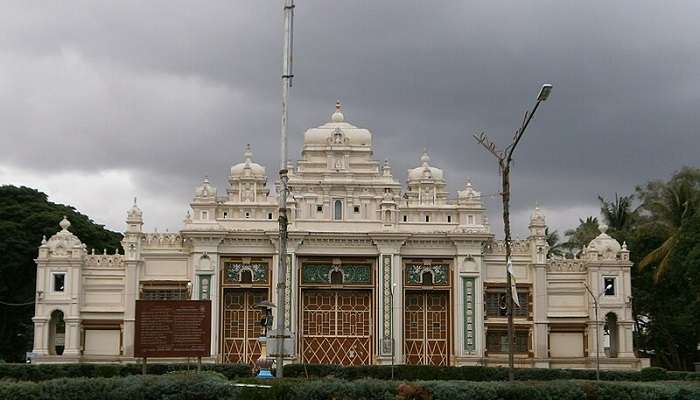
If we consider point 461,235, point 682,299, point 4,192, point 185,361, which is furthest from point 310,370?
point 4,192

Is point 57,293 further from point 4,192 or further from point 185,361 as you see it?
point 4,192

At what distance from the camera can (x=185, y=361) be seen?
51.1 m

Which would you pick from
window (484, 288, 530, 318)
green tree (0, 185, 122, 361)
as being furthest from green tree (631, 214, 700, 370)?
green tree (0, 185, 122, 361)

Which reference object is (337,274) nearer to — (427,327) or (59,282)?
(427,327)

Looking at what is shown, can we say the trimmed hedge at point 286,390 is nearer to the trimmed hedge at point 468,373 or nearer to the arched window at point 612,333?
the trimmed hedge at point 468,373

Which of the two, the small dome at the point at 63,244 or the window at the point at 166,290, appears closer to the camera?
the small dome at the point at 63,244

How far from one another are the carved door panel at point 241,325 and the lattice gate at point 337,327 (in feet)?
8.15

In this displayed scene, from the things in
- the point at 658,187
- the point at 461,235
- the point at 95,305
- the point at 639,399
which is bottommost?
the point at 639,399

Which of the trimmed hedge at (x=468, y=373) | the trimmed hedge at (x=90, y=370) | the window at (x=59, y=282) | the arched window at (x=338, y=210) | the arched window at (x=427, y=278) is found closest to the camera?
the trimmed hedge at (x=90, y=370)

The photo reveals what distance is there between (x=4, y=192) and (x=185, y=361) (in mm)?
25311

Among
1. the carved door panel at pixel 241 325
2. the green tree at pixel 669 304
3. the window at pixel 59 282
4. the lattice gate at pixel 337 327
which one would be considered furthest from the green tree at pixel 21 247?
the green tree at pixel 669 304

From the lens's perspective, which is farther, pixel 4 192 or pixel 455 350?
pixel 4 192

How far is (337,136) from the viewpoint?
185 feet

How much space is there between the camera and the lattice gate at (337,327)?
5341cm
